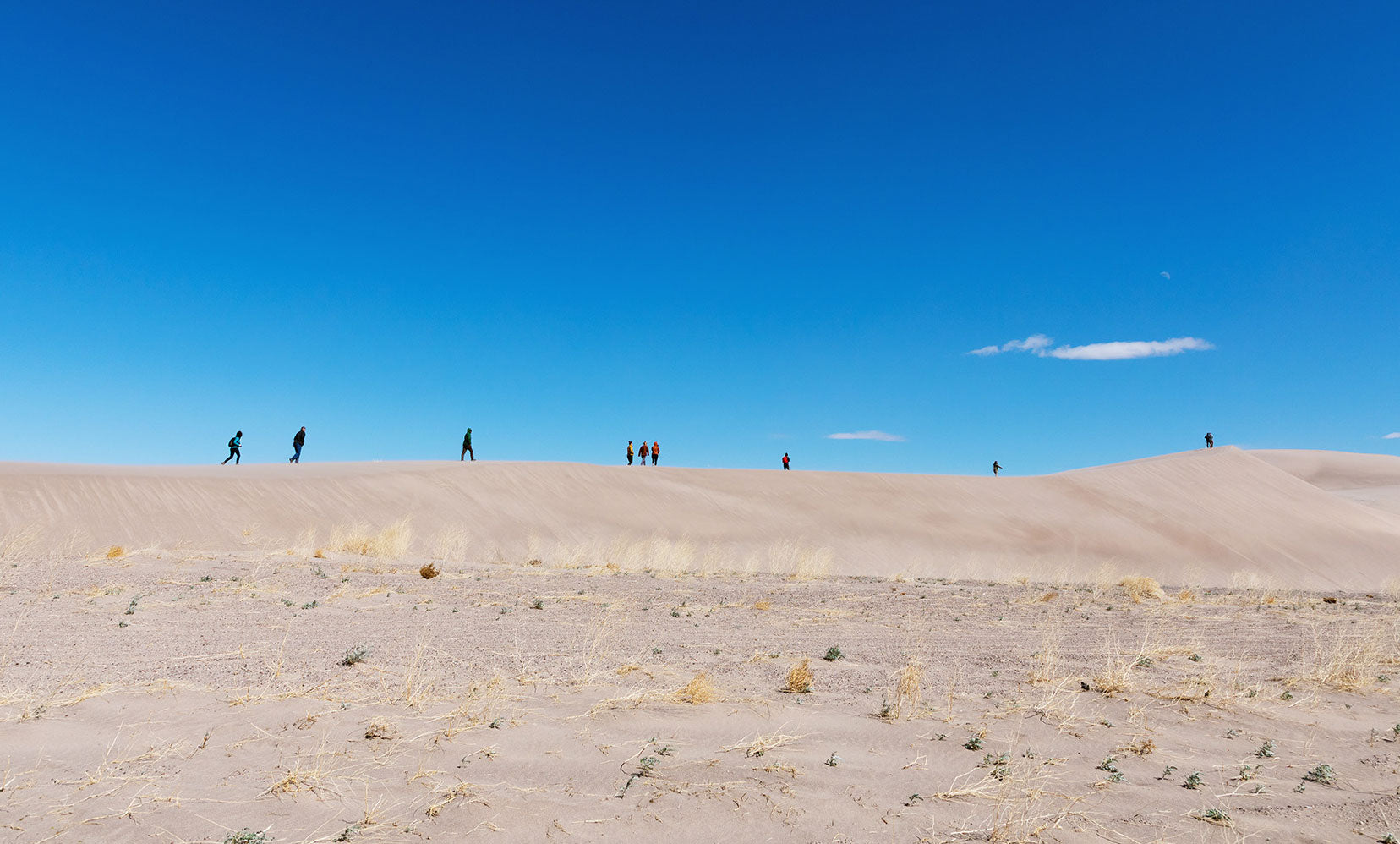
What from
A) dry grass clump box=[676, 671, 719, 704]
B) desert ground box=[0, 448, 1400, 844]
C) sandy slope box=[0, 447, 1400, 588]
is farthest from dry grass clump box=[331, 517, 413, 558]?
dry grass clump box=[676, 671, 719, 704]

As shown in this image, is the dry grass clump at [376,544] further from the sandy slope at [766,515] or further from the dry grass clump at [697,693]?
the dry grass clump at [697,693]

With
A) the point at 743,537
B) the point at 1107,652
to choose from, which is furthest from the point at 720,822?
the point at 743,537

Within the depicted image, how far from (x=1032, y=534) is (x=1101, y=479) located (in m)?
9.18

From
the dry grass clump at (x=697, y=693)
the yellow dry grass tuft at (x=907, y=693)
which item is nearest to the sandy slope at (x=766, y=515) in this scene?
the yellow dry grass tuft at (x=907, y=693)

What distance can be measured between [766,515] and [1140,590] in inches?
582

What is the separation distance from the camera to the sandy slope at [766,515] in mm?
21016

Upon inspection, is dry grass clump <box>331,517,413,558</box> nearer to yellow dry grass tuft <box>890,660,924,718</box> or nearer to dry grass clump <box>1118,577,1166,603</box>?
yellow dry grass tuft <box>890,660,924,718</box>

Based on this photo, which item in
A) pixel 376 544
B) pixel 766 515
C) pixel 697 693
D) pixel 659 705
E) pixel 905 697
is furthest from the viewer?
pixel 766 515

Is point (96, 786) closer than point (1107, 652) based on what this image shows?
Yes

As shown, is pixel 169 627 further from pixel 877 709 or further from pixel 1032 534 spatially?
pixel 1032 534

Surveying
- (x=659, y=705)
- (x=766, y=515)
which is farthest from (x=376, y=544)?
(x=766, y=515)

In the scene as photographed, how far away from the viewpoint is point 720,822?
12.9ft

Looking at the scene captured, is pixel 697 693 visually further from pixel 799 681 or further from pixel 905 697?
pixel 905 697

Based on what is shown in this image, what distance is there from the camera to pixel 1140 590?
16.0 m
